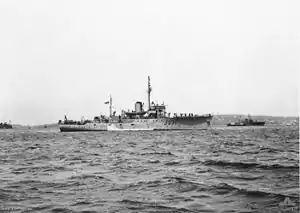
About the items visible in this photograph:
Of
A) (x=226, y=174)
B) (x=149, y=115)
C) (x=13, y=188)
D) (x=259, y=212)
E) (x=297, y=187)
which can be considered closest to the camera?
(x=259, y=212)

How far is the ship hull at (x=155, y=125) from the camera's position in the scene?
3258 inches

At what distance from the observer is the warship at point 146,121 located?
272ft

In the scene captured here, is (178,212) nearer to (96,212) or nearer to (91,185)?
(96,212)

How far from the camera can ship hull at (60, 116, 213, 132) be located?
8276 centimetres

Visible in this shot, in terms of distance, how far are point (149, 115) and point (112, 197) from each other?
76.1 metres

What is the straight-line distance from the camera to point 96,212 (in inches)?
295

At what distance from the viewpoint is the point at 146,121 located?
271 ft

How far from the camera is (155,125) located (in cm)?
8281

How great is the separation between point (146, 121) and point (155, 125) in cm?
253

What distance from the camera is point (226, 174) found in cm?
1276

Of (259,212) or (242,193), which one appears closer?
(259,212)

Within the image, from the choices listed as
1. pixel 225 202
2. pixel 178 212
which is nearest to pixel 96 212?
pixel 178 212

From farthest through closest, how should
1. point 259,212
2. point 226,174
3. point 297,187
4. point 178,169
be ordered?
point 178,169 < point 226,174 < point 297,187 < point 259,212

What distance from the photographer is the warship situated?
82812mm
